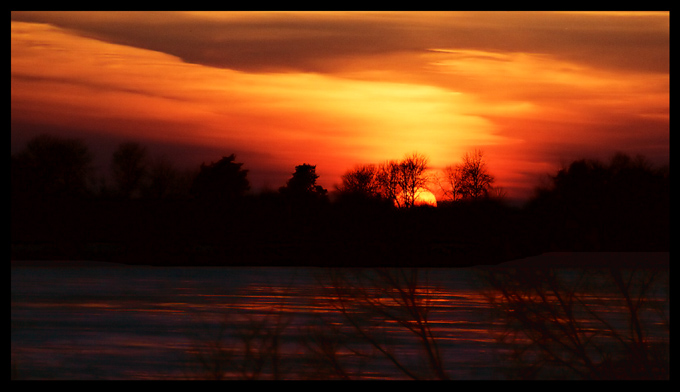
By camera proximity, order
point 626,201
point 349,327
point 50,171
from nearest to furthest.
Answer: point 349,327
point 626,201
point 50,171

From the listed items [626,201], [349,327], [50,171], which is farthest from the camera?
[50,171]

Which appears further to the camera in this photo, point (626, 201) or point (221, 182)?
point (221, 182)

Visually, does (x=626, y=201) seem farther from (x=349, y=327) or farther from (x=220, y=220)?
(x=220, y=220)

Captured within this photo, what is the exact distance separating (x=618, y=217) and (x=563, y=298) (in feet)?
107

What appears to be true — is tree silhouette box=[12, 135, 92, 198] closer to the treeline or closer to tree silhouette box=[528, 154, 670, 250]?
the treeline

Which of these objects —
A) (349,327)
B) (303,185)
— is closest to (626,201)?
(349,327)

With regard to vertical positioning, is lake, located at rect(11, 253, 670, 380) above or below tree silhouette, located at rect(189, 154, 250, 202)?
below

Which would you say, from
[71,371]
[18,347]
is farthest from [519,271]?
[18,347]

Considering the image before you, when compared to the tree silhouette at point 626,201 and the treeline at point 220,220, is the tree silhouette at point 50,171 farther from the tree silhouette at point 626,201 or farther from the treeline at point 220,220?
the tree silhouette at point 626,201

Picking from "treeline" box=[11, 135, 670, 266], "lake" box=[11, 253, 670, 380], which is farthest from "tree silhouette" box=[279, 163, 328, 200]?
"lake" box=[11, 253, 670, 380]

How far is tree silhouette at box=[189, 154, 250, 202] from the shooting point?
60.7 m

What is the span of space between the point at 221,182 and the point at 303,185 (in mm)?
7635

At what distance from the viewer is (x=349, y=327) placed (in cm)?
1922

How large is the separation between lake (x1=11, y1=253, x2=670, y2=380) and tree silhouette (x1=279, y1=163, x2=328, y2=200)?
18.7 m
